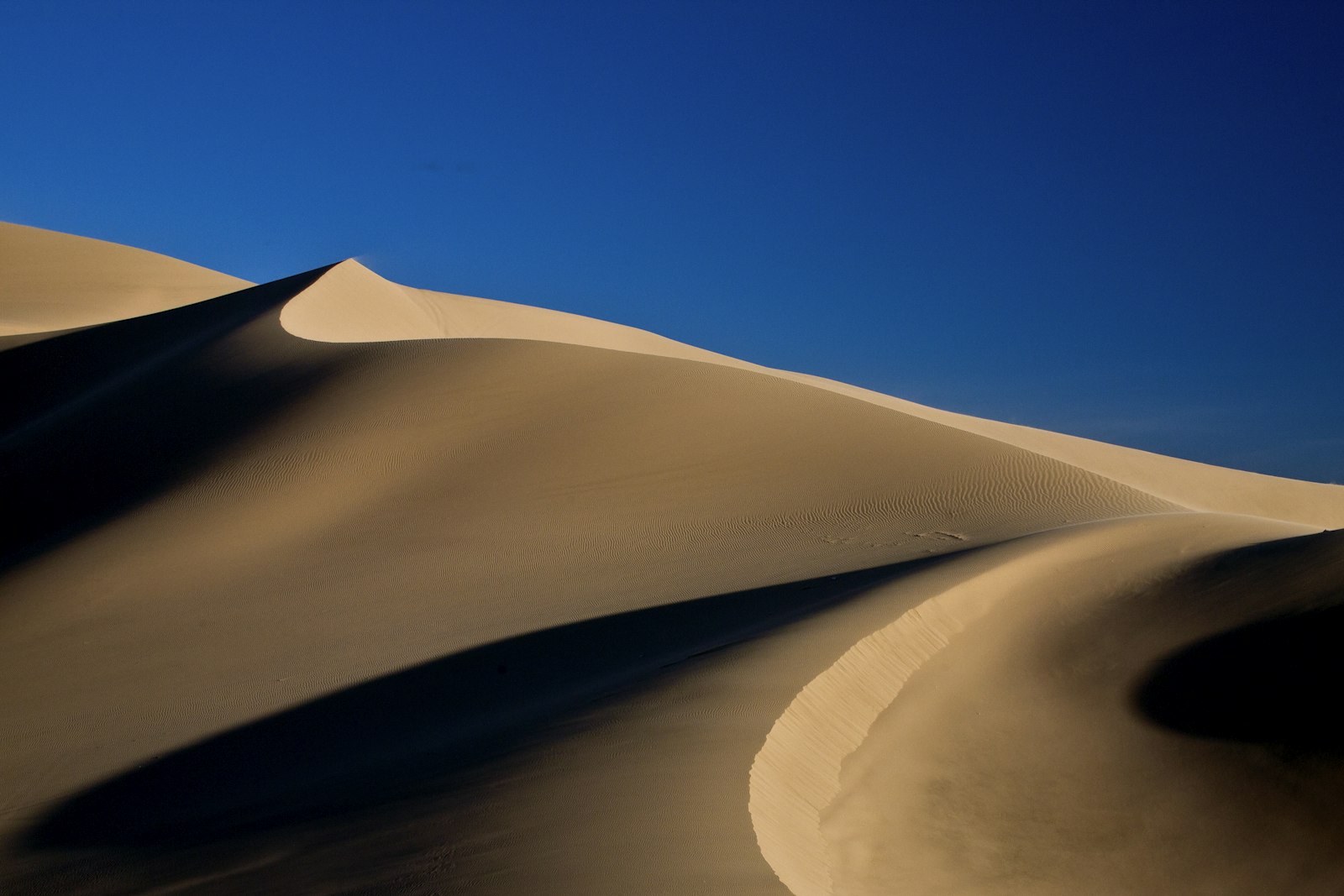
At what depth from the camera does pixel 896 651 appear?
269 inches

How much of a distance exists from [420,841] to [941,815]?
2.50 metres

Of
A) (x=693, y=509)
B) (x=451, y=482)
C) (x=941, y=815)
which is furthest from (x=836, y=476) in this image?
(x=941, y=815)

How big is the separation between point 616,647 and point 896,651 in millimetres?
2146

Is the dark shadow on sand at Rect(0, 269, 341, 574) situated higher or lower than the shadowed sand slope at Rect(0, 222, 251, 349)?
lower

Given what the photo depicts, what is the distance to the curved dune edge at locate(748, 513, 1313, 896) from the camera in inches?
181

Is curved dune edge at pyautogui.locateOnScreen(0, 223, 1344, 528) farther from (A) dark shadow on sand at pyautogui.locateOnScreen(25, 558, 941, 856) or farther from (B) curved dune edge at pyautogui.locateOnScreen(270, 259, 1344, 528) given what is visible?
(A) dark shadow on sand at pyautogui.locateOnScreen(25, 558, 941, 856)

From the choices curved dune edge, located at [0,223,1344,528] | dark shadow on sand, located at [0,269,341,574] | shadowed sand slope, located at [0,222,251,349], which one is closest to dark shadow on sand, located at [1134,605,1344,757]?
curved dune edge, located at [0,223,1344,528]

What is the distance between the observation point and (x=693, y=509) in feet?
38.4

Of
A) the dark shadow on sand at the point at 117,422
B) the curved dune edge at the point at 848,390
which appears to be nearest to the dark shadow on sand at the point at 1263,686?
the curved dune edge at the point at 848,390

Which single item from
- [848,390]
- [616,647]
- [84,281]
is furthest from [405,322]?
[616,647]

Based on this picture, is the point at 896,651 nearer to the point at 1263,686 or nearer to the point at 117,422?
the point at 1263,686

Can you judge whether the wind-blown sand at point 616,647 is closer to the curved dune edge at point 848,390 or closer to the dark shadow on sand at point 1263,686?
the dark shadow on sand at point 1263,686

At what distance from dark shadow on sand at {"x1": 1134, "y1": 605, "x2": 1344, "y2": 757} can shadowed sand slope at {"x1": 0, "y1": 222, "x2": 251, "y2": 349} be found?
1081 inches

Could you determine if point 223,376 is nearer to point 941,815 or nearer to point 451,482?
point 451,482
